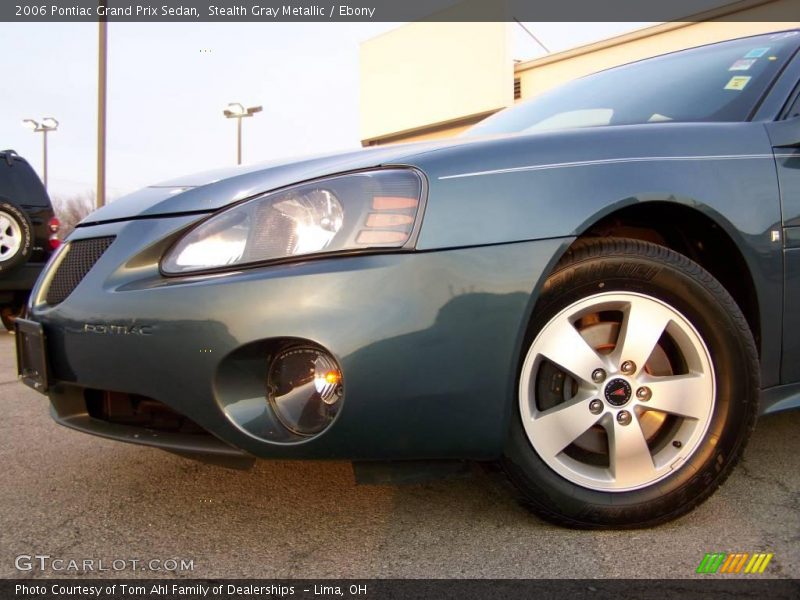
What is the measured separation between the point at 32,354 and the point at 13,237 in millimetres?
4367

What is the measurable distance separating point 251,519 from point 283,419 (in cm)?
47

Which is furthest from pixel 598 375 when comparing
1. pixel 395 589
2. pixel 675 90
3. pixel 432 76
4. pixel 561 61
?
pixel 432 76

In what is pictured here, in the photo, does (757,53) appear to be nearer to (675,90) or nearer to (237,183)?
(675,90)

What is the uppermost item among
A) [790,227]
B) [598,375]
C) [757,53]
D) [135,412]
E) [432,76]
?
[432,76]

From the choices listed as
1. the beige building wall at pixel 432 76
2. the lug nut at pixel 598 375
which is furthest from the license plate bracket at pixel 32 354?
the beige building wall at pixel 432 76

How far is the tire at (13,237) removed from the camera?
5.33 meters

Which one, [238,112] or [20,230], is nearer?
[20,230]

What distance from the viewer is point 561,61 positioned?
13062 mm

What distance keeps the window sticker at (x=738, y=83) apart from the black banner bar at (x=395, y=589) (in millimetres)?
1583

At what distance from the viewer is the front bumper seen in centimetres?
143

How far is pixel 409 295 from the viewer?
4.72ft

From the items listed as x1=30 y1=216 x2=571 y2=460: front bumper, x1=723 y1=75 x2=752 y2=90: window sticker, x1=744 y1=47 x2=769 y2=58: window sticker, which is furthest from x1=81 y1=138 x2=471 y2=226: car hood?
x1=744 y1=47 x2=769 y2=58: window sticker

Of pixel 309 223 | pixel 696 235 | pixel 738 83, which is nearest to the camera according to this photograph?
pixel 309 223

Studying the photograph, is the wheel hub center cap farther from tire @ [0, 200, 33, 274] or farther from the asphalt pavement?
tire @ [0, 200, 33, 274]
